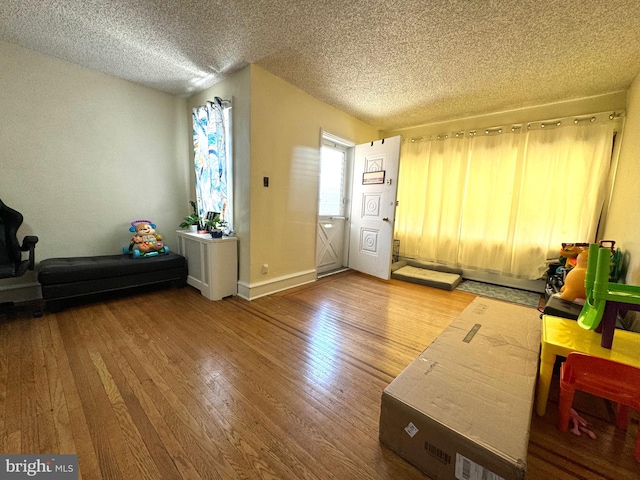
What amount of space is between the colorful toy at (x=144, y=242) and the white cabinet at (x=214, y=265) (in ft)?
1.29

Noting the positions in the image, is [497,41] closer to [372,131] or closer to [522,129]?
[522,129]

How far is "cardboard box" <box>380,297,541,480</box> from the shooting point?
2.83 ft

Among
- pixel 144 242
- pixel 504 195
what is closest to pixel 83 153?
pixel 144 242

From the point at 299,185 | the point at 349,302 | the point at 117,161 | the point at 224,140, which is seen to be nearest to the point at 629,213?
the point at 349,302

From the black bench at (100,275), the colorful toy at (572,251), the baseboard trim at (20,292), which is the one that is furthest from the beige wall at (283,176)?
the colorful toy at (572,251)

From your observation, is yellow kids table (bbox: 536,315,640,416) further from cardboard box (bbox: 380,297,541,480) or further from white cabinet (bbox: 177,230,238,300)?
white cabinet (bbox: 177,230,238,300)

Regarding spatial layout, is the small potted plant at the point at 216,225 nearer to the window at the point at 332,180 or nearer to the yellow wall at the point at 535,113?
the window at the point at 332,180

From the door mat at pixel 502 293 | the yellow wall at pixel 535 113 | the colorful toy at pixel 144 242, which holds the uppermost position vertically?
the yellow wall at pixel 535 113

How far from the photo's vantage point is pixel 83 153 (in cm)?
279

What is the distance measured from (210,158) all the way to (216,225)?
0.81 m

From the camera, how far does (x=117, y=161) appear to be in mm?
3025

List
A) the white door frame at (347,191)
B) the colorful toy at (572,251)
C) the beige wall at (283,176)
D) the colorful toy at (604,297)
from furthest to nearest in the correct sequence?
the white door frame at (347,191)
the beige wall at (283,176)
the colorful toy at (572,251)
the colorful toy at (604,297)

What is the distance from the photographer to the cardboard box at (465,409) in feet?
2.83

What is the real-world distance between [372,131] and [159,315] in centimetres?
415
